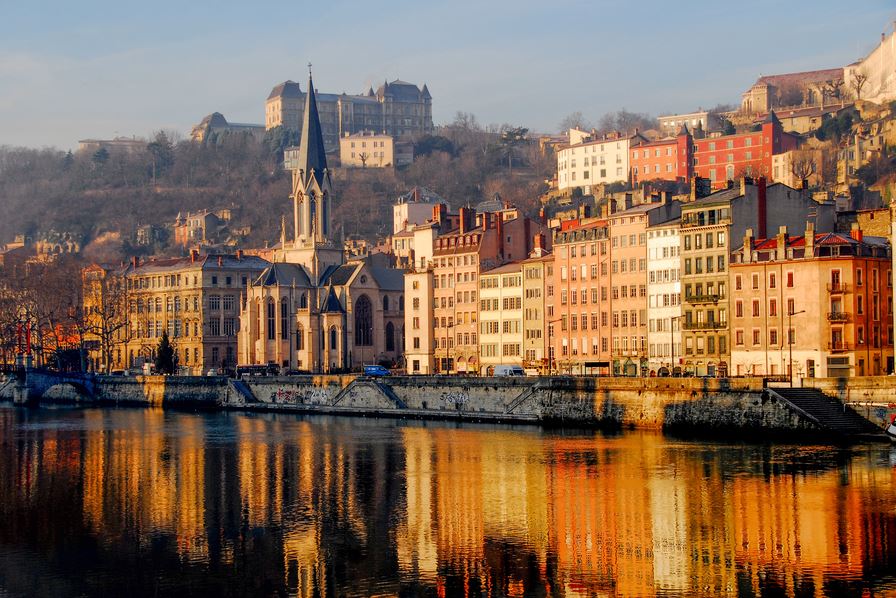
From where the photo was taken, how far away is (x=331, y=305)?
136 m

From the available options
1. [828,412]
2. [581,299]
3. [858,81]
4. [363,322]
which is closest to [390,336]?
[363,322]

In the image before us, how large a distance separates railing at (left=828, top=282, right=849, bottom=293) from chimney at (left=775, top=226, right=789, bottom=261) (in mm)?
3313

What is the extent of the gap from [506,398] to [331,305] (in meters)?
51.1

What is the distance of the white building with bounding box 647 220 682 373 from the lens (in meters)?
92.1

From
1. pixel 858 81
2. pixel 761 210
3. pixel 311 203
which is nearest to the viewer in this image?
pixel 761 210

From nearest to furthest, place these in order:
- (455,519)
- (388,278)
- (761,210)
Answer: (455,519) < (761,210) < (388,278)

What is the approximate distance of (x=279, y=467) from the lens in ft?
222

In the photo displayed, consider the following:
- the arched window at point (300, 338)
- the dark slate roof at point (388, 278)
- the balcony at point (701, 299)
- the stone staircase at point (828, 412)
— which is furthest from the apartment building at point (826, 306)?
the arched window at point (300, 338)

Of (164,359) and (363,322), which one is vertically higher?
(363,322)

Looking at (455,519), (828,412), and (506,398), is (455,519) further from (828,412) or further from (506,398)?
(506,398)

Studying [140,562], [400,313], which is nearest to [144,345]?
[400,313]

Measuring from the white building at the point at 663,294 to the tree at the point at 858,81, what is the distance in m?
103

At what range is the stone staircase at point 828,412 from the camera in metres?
67.9

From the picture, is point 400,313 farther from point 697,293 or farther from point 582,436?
point 582,436
